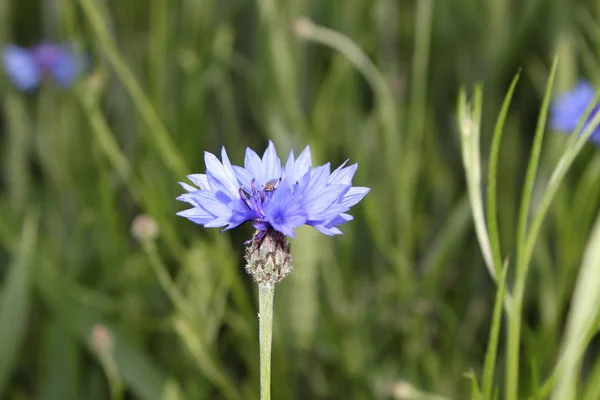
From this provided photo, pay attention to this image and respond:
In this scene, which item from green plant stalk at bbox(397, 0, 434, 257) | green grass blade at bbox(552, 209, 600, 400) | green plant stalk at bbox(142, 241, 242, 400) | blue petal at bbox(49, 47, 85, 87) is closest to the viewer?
green grass blade at bbox(552, 209, 600, 400)

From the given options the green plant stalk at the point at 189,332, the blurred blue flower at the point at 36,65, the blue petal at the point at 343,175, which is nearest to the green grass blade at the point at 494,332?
the blue petal at the point at 343,175

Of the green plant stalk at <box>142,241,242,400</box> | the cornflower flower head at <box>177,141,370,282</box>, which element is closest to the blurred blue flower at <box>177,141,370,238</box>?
the cornflower flower head at <box>177,141,370,282</box>

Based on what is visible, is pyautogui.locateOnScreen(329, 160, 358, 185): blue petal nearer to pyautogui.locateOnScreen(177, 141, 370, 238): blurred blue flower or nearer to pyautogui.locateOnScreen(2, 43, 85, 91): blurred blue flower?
pyautogui.locateOnScreen(177, 141, 370, 238): blurred blue flower

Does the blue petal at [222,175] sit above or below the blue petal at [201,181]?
below

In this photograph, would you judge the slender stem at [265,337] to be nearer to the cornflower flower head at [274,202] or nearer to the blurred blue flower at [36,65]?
the cornflower flower head at [274,202]

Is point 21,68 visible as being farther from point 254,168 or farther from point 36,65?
point 254,168

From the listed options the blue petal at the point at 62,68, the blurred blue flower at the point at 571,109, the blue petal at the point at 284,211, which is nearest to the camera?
the blue petal at the point at 284,211

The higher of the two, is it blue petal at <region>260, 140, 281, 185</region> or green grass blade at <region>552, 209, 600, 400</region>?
blue petal at <region>260, 140, 281, 185</region>

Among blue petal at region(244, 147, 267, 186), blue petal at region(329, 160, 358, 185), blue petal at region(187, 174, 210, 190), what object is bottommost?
blue petal at region(329, 160, 358, 185)
